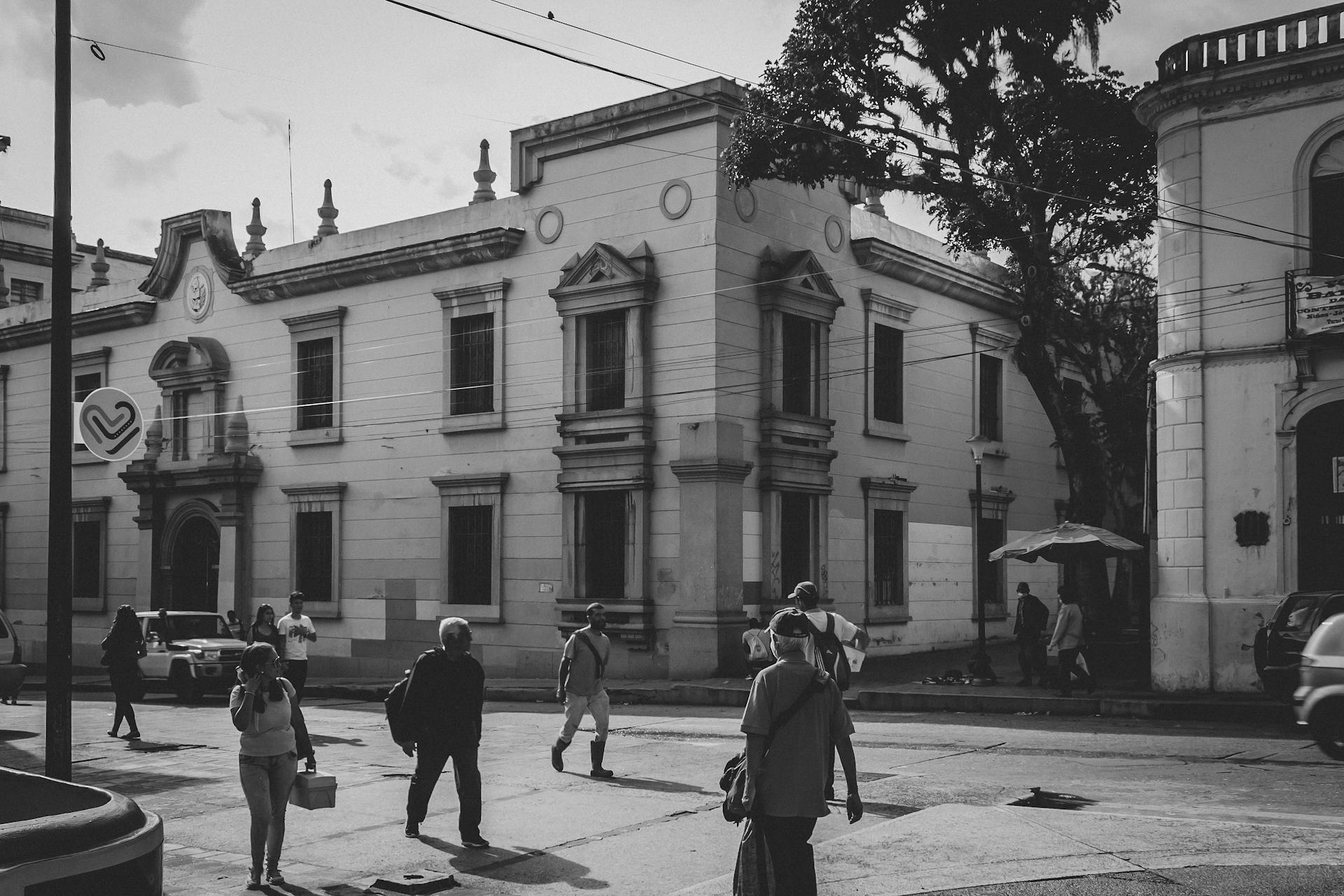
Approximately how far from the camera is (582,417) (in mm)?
23672

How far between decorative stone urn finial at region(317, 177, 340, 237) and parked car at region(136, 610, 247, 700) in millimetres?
9375

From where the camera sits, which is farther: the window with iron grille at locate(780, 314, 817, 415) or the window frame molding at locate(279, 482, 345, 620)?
the window frame molding at locate(279, 482, 345, 620)

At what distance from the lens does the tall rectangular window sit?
30469 millimetres

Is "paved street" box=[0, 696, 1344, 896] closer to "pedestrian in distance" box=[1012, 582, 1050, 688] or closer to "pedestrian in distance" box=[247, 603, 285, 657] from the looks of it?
"pedestrian in distance" box=[247, 603, 285, 657]

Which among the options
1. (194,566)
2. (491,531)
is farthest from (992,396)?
(194,566)

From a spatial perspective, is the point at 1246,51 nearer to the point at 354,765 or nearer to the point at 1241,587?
the point at 1241,587

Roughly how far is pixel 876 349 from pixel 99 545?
1978 cm

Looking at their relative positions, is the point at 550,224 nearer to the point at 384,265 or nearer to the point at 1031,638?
the point at 384,265

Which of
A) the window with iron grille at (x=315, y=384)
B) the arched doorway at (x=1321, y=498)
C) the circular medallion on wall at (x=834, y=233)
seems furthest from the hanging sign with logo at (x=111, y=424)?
the window with iron grille at (x=315, y=384)

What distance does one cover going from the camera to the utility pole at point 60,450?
9.31 metres

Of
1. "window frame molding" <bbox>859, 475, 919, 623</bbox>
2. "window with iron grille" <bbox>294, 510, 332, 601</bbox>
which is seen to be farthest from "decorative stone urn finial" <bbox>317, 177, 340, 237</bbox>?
"window frame molding" <bbox>859, 475, 919, 623</bbox>

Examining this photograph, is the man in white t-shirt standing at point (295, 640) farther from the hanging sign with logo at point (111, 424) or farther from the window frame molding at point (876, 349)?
the window frame molding at point (876, 349)

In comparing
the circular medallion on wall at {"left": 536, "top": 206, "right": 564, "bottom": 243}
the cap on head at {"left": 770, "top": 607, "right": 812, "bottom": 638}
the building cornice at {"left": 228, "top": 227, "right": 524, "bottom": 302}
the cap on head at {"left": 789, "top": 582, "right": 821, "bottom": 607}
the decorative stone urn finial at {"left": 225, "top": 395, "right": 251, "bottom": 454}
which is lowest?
the cap on head at {"left": 789, "top": 582, "right": 821, "bottom": 607}

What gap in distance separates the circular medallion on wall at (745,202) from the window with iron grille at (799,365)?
81.8 inches
